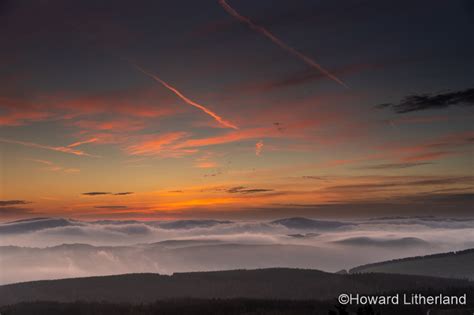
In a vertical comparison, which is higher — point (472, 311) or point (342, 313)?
point (342, 313)

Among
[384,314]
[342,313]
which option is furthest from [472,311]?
[342,313]

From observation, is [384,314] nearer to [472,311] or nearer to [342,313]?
[472,311]

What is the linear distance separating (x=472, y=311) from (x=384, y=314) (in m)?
A: 32.7

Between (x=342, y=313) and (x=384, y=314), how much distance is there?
16391cm

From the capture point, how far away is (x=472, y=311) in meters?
195

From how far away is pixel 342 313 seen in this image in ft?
163

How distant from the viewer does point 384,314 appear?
655 feet

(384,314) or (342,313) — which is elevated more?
(342,313)

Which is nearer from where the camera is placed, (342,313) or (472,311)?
(342,313)

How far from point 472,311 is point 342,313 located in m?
171

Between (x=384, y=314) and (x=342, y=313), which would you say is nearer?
(x=342, y=313)
